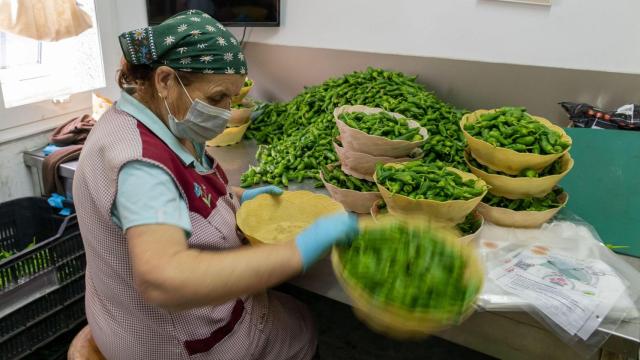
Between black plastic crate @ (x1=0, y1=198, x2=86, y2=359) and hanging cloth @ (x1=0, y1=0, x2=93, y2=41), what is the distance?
138cm

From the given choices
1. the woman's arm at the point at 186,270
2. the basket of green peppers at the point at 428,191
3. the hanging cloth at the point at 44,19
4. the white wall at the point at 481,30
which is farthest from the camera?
the hanging cloth at the point at 44,19

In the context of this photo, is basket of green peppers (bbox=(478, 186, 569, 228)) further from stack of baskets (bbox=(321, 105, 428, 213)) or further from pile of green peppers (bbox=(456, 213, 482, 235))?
stack of baskets (bbox=(321, 105, 428, 213))

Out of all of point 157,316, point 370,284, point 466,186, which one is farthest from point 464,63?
point 157,316

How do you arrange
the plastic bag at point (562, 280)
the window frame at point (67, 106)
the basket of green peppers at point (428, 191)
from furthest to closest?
the window frame at point (67, 106), the basket of green peppers at point (428, 191), the plastic bag at point (562, 280)

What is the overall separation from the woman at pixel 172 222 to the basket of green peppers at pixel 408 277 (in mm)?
80

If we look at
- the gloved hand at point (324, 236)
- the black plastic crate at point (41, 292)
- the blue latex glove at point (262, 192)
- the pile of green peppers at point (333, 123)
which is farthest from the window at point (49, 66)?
the gloved hand at point (324, 236)

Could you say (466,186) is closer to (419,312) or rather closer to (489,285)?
(489,285)

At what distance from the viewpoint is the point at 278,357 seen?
4.95ft

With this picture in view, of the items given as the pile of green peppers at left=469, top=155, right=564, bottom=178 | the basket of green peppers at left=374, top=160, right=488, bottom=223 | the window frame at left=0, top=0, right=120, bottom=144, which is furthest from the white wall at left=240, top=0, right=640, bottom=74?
the window frame at left=0, top=0, right=120, bottom=144

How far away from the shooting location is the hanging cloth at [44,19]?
254cm

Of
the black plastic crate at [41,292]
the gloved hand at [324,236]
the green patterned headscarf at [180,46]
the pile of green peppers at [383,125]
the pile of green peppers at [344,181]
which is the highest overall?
the green patterned headscarf at [180,46]

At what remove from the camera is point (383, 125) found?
180cm

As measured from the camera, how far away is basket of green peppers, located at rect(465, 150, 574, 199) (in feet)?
5.24

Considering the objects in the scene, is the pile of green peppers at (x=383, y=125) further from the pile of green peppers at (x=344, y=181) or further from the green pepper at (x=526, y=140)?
the green pepper at (x=526, y=140)
